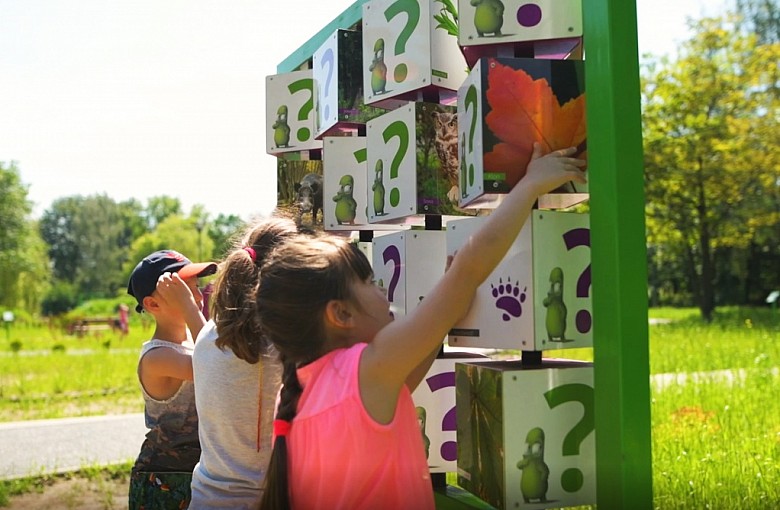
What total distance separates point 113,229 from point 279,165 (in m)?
54.5

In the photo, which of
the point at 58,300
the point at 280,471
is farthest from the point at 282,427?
the point at 58,300

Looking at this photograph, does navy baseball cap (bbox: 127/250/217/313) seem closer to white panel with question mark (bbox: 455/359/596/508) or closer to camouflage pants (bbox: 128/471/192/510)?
camouflage pants (bbox: 128/471/192/510)

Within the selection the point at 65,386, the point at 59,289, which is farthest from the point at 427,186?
the point at 59,289

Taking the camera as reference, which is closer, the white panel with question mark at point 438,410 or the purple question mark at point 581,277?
the purple question mark at point 581,277

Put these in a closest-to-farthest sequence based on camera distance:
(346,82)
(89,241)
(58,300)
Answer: (346,82)
(58,300)
(89,241)

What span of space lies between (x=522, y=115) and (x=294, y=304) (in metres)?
0.90

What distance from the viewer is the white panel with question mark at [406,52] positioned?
2725 mm

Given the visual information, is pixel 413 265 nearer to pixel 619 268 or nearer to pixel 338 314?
pixel 619 268

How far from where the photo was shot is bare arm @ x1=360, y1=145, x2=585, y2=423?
1560mm

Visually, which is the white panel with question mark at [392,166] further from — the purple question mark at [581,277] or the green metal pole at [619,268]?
the green metal pole at [619,268]

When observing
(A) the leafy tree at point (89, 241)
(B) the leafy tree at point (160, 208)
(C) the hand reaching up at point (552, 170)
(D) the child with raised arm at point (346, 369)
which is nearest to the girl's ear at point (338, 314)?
(D) the child with raised arm at point (346, 369)

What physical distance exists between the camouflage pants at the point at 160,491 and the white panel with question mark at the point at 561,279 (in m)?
1.24

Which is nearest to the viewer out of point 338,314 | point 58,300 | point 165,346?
point 338,314

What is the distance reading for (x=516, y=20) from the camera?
91.2 inches
